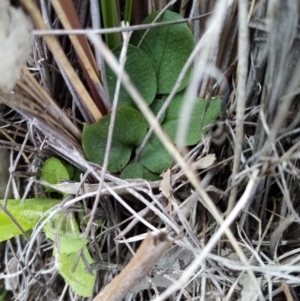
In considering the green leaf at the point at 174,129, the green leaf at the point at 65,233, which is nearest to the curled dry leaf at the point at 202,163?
the green leaf at the point at 174,129

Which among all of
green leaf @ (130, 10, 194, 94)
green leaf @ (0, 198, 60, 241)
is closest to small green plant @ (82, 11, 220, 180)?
green leaf @ (130, 10, 194, 94)

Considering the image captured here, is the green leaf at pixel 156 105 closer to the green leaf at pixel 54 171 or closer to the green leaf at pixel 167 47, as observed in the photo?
the green leaf at pixel 167 47

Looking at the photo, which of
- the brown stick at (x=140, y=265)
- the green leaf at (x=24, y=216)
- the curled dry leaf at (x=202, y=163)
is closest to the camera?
the brown stick at (x=140, y=265)

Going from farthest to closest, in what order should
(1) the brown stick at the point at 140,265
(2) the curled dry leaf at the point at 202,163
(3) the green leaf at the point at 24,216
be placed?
1. (3) the green leaf at the point at 24,216
2. (2) the curled dry leaf at the point at 202,163
3. (1) the brown stick at the point at 140,265

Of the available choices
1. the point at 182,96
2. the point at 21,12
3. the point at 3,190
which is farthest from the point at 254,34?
the point at 3,190

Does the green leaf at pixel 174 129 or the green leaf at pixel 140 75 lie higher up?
the green leaf at pixel 140 75

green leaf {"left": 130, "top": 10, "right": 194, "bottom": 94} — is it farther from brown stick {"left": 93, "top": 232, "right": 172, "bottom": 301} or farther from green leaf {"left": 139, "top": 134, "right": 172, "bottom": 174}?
brown stick {"left": 93, "top": 232, "right": 172, "bottom": 301}
